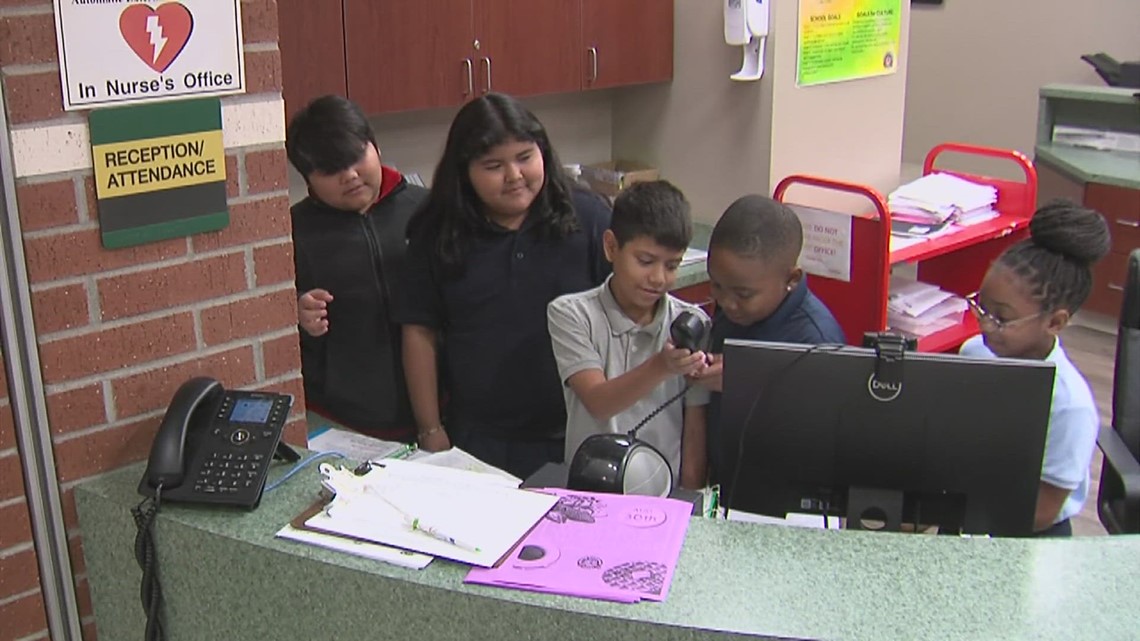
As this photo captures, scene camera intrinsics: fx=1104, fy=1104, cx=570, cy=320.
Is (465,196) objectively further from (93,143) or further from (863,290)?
(863,290)

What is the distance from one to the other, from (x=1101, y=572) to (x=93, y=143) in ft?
4.18

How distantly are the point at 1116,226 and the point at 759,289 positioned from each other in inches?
142

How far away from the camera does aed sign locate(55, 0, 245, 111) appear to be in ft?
4.36

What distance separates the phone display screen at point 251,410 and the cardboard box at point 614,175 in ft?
7.58

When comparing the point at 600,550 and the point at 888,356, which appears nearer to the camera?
the point at 600,550

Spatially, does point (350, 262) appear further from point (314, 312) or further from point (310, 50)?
point (310, 50)

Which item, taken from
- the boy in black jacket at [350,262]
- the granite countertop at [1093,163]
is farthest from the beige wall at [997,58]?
the boy in black jacket at [350,262]

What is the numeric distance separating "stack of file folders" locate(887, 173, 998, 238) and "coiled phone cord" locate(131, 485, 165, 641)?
2.75 m

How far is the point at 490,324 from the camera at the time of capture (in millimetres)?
2248

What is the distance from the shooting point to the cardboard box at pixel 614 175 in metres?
3.75

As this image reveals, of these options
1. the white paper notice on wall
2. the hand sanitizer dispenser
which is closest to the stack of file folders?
the white paper notice on wall

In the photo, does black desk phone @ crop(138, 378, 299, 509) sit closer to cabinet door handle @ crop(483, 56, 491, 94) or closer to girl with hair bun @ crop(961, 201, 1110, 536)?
girl with hair bun @ crop(961, 201, 1110, 536)

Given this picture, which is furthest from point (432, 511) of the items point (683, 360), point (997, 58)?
point (997, 58)

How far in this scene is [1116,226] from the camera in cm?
487
